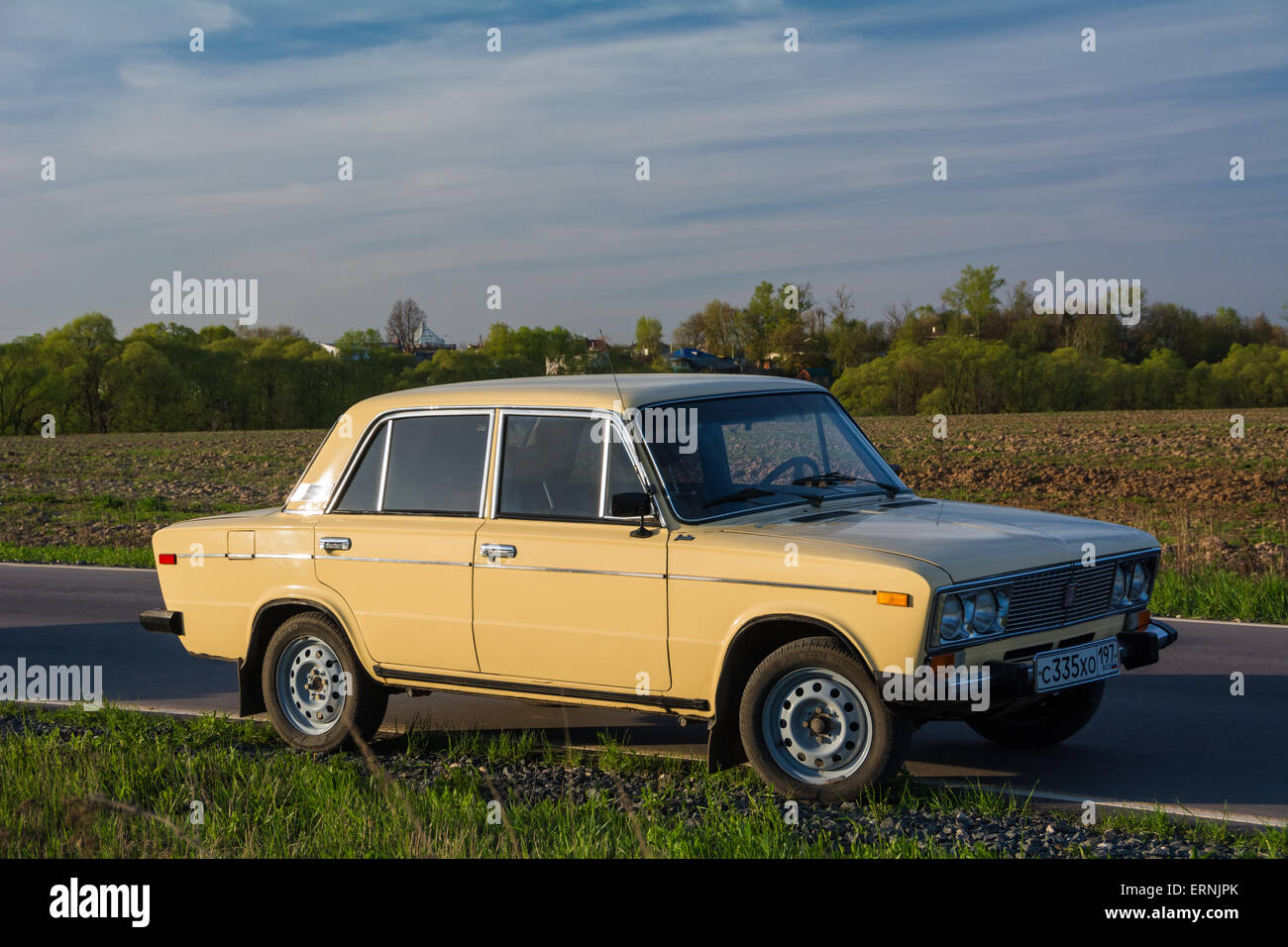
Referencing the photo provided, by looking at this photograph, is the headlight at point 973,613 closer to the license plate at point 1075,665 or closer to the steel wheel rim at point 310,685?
the license plate at point 1075,665

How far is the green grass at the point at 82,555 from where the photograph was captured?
17.9 m

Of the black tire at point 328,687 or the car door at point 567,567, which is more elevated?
the car door at point 567,567

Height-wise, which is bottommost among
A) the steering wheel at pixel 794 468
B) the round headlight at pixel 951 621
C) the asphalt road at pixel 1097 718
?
the asphalt road at pixel 1097 718

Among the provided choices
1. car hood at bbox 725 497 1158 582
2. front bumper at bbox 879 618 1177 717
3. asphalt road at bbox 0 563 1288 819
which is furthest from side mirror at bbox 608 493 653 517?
asphalt road at bbox 0 563 1288 819

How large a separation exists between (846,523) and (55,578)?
41.2 ft

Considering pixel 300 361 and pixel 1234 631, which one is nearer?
pixel 1234 631

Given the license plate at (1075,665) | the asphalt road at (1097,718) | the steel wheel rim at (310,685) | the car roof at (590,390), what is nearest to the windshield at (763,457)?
the car roof at (590,390)

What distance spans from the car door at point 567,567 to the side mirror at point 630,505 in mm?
143

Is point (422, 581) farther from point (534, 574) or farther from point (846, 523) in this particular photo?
point (846, 523)

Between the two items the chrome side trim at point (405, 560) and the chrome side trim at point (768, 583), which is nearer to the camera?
the chrome side trim at point (768, 583)

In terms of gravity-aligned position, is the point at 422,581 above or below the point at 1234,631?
above

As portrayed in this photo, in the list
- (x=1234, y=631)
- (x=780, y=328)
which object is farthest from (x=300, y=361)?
(x=1234, y=631)

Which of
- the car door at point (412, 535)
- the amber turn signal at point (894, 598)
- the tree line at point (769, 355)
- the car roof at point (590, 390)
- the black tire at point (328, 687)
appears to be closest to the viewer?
the amber turn signal at point (894, 598)

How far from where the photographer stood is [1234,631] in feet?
37.2
